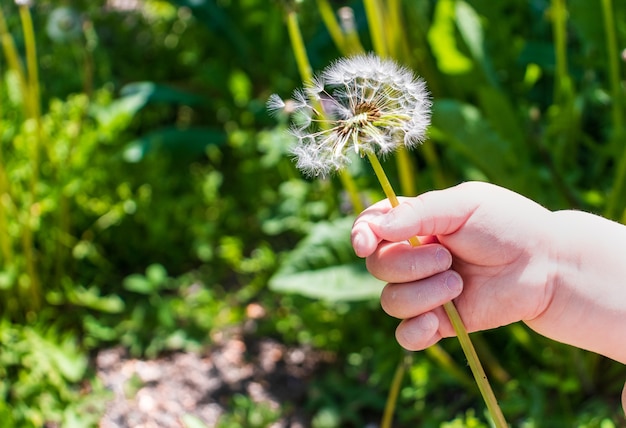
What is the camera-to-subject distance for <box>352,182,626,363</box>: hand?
789mm

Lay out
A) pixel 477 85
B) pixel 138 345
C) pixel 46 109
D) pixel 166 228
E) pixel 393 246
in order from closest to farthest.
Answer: pixel 393 246 → pixel 477 85 → pixel 138 345 → pixel 166 228 → pixel 46 109

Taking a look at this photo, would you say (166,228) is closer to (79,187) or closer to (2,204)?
(79,187)

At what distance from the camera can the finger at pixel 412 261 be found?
79 cm

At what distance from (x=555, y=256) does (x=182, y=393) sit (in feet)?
4.59

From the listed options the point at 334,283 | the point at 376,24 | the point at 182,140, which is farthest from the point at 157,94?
the point at 376,24

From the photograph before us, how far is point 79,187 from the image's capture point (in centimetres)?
219

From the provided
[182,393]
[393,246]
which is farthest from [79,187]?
[393,246]

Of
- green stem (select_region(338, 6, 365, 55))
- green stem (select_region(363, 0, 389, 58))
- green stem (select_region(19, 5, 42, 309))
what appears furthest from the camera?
green stem (select_region(19, 5, 42, 309))

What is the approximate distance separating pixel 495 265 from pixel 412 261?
0.12 metres

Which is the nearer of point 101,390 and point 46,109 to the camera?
point 101,390

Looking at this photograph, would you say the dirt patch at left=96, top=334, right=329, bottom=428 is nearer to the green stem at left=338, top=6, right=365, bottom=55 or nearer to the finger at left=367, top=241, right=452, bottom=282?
the green stem at left=338, top=6, right=365, bottom=55

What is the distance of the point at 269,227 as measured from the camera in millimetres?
2145

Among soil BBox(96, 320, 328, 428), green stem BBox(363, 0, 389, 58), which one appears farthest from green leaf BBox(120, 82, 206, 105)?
green stem BBox(363, 0, 389, 58)

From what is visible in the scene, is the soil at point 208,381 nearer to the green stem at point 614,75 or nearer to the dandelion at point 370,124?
the green stem at point 614,75
